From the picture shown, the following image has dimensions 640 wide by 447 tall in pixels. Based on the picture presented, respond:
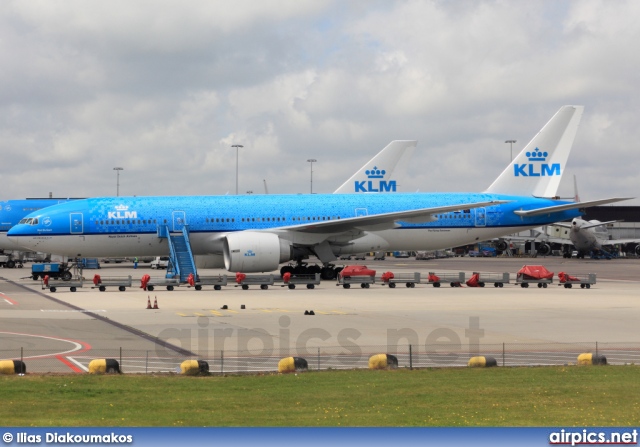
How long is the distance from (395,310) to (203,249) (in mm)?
22587

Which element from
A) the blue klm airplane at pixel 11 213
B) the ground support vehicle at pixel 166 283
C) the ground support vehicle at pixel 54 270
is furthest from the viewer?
the blue klm airplane at pixel 11 213

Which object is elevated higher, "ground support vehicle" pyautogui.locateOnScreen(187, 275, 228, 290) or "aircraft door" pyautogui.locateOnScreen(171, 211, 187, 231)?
"aircraft door" pyautogui.locateOnScreen(171, 211, 187, 231)

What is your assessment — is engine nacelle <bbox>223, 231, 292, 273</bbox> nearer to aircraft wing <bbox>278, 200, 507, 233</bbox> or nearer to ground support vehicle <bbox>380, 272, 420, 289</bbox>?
aircraft wing <bbox>278, 200, 507, 233</bbox>

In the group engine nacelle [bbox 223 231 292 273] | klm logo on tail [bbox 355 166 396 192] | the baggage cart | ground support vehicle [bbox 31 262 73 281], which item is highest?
klm logo on tail [bbox 355 166 396 192]

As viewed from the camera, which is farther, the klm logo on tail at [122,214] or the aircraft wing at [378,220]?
the klm logo on tail at [122,214]

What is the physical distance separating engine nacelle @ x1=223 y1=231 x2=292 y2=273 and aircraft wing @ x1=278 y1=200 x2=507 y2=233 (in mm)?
→ 2899

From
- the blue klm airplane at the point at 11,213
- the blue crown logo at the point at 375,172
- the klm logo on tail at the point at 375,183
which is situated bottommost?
the blue klm airplane at the point at 11,213

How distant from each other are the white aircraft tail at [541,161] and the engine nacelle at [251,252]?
63.3 ft

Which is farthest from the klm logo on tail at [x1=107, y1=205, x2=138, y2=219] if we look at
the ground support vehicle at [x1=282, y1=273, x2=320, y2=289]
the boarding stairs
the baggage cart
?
the baggage cart

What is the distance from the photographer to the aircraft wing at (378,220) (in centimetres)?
5500

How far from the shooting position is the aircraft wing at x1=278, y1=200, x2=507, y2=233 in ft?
180

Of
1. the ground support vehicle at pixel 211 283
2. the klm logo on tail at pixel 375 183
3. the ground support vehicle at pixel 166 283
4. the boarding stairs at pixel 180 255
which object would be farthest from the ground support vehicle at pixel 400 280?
the klm logo on tail at pixel 375 183

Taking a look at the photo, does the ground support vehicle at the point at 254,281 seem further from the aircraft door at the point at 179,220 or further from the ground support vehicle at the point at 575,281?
the ground support vehicle at the point at 575,281

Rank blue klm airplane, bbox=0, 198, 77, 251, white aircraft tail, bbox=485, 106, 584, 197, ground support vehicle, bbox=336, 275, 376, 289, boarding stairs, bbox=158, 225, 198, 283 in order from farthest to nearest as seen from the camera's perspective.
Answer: blue klm airplane, bbox=0, 198, 77, 251 → white aircraft tail, bbox=485, 106, 584, 197 → ground support vehicle, bbox=336, 275, 376, 289 → boarding stairs, bbox=158, 225, 198, 283
